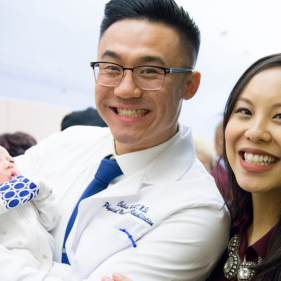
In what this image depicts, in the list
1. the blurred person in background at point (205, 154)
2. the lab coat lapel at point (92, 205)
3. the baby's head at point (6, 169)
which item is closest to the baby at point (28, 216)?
the baby's head at point (6, 169)

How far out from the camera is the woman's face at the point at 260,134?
3.89ft

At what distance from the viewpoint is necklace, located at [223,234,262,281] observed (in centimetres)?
127

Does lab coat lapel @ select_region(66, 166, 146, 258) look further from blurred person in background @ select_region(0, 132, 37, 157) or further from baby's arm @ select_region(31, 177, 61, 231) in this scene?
blurred person in background @ select_region(0, 132, 37, 157)

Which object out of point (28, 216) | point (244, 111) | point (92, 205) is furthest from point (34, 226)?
point (244, 111)

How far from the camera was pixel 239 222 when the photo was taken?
4.87 ft

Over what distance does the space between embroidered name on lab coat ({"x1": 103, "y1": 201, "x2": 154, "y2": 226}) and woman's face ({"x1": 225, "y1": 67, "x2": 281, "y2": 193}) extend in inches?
14.8

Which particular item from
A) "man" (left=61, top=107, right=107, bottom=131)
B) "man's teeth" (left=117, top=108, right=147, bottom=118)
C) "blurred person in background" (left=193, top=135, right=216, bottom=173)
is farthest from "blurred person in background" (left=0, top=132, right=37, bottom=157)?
"man's teeth" (left=117, top=108, right=147, bottom=118)

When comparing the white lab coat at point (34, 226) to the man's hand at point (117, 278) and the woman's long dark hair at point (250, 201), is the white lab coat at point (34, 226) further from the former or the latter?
the woman's long dark hair at point (250, 201)

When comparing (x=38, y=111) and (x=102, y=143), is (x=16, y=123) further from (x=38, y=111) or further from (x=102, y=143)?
(x=102, y=143)

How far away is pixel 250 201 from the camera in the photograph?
1475 millimetres

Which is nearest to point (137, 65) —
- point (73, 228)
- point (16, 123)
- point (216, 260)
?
point (73, 228)

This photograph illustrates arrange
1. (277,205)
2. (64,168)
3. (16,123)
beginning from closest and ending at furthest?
(277,205) < (64,168) < (16,123)

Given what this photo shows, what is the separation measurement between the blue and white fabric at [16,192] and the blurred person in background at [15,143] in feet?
4.47

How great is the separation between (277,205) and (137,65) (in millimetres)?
725
